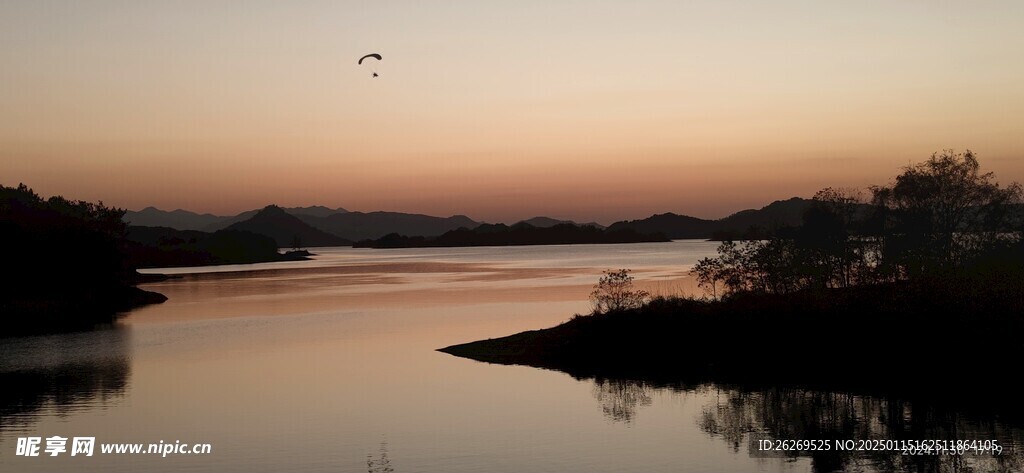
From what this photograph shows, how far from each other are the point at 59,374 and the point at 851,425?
40753 mm

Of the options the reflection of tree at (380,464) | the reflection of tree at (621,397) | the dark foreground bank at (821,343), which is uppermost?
the dark foreground bank at (821,343)

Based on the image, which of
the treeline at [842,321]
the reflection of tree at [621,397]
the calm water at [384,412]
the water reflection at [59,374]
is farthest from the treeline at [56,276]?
the reflection of tree at [621,397]

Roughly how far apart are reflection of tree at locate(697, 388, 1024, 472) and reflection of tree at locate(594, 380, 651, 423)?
3.15 meters

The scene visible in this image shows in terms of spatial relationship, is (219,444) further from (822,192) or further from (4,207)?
(4,207)

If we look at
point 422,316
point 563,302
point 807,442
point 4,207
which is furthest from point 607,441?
point 4,207

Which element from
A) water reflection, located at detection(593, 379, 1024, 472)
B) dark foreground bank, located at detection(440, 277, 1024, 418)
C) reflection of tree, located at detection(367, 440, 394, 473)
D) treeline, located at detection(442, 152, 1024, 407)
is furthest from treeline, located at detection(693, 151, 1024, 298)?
reflection of tree, located at detection(367, 440, 394, 473)

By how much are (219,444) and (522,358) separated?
21.0 meters

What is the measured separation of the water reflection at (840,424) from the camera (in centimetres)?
2700

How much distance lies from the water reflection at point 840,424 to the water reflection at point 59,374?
24.2 m

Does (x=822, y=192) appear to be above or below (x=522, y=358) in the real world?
above

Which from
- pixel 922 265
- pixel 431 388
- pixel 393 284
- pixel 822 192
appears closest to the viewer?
pixel 431 388

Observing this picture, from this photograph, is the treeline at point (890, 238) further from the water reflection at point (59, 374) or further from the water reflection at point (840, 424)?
the water reflection at point (59, 374)

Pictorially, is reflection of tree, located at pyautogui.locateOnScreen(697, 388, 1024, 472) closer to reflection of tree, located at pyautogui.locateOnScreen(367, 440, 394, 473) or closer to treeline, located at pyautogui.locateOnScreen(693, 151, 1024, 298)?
reflection of tree, located at pyautogui.locateOnScreen(367, 440, 394, 473)

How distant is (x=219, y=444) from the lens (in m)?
31.5
